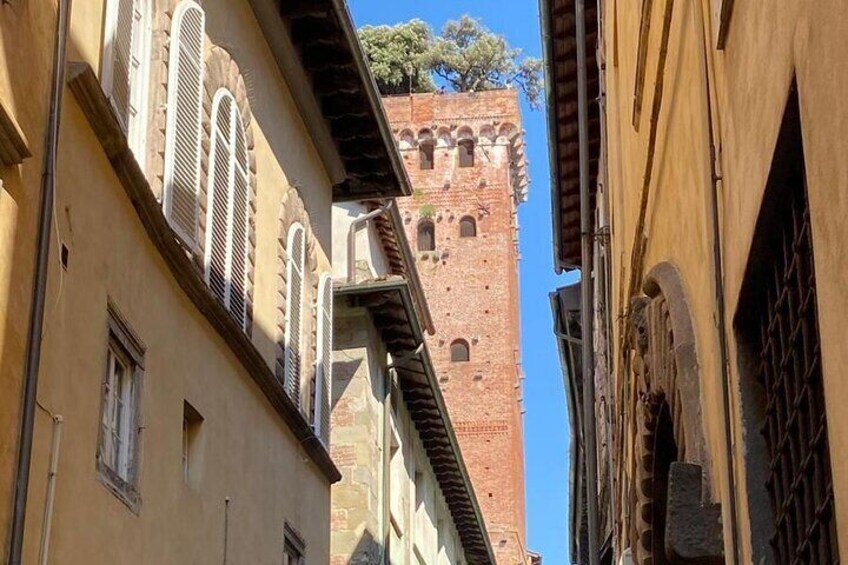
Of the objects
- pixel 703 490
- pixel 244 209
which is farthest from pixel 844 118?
pixel 244 209

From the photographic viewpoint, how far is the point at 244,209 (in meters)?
12.3

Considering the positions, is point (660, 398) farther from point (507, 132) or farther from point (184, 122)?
point (507, 132)

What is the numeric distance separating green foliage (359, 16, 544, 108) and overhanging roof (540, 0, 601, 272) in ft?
177

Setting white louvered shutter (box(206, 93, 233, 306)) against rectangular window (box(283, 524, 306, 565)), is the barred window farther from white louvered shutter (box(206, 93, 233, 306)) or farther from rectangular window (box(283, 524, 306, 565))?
rectangular window (box(283, 524, 306, 565))

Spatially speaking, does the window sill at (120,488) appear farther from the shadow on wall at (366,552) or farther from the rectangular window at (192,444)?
the shadow on wall at (366,552)

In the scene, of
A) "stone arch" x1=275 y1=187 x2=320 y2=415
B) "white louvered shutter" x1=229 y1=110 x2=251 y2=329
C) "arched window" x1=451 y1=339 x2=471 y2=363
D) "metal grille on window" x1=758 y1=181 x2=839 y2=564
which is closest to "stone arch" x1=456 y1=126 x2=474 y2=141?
"arched window" x1=451 y1=339 x2=471 y2=363

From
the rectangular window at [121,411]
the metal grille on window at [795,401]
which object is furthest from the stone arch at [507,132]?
the metal grille on window at [795,401]

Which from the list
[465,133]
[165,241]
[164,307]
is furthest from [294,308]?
[465,133]

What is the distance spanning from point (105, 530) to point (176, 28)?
3537mm

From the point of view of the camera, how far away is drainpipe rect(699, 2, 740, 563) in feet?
18.0

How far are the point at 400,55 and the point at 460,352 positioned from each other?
1709 centimetres

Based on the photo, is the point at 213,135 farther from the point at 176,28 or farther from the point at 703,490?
the point at 703,490

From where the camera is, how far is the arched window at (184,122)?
10.1 meters

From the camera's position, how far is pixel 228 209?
38.3 ft
